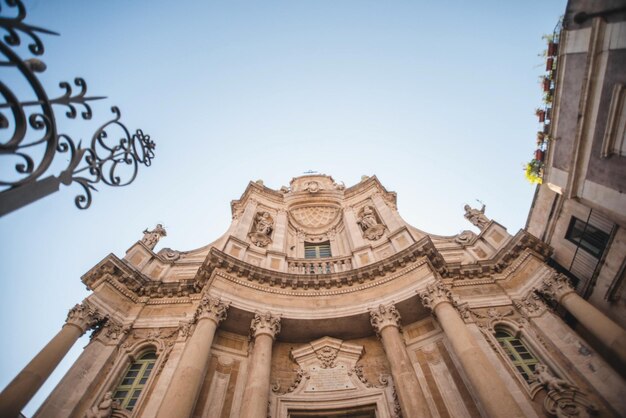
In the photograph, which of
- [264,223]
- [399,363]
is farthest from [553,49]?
[264,223]

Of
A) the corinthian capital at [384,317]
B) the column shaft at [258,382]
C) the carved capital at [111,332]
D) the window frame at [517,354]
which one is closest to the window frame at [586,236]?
the window frame at [517,354]

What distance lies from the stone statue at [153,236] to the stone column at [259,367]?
7782 millimetres

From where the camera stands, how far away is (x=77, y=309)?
423 inches

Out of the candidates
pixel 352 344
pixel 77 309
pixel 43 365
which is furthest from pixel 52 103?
pixel 352 344

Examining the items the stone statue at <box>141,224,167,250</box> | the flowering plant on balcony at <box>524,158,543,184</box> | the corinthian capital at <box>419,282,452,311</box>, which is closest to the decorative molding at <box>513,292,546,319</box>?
the corinthian capital at <box>419,282,452,311</box>

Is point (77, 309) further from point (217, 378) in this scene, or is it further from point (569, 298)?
point (569, 298)

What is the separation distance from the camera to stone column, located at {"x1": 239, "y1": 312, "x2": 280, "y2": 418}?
8.98 meters

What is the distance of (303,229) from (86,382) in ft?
42.8

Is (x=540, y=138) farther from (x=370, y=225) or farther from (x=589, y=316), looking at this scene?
(x=370, y=225)

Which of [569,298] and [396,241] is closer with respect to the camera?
[569,298]

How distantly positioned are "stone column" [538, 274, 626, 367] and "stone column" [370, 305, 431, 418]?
5.25 m

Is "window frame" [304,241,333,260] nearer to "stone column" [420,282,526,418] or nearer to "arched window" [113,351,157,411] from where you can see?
"stone column" [420,282,526,418]

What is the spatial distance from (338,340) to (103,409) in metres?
7.92

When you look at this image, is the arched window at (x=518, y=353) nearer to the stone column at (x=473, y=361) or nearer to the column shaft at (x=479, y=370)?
the stone column at (x=473, y=361)
